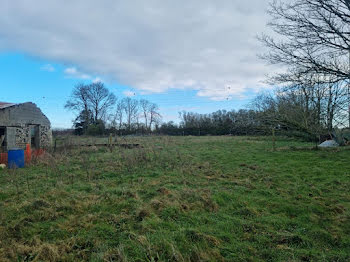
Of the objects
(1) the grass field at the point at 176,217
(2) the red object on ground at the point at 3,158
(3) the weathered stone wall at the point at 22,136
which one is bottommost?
(1) the grass field at the point at 176,217

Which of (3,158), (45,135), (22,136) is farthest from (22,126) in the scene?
(3,158)

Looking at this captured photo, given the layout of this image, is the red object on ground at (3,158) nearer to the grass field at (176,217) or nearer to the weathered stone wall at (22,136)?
the grass field at (176,217)

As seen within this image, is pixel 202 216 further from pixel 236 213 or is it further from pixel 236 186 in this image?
pixel 236 186

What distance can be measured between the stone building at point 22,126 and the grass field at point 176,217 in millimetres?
8146

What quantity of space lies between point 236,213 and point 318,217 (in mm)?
1363

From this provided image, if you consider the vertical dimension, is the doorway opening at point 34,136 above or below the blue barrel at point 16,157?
above

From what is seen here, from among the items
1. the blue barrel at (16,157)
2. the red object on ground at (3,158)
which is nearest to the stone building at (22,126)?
the red object on ground at (3,158)

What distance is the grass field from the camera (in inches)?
103

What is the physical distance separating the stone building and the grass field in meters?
8.15

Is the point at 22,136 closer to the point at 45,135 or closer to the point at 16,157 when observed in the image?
the point at 45,135

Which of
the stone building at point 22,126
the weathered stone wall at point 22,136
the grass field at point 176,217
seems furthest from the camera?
the weathered stone wall at point 22,136

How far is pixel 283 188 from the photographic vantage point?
17.1 feet

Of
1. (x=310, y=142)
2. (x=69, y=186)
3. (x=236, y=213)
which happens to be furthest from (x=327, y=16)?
(x=310, y=142)

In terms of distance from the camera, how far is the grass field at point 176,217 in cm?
262
